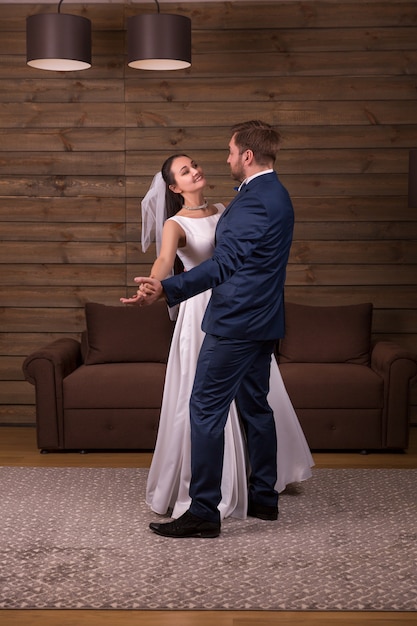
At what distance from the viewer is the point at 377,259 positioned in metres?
6.41

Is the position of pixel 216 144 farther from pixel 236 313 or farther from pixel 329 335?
pixel 236 313

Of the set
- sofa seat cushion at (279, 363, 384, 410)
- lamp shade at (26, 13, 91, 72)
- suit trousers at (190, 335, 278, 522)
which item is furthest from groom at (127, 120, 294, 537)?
lamp shade at (26, 13, 91, 72)

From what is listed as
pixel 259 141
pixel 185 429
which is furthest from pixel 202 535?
pixel 259 141

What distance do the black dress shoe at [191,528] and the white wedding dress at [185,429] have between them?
212 mm

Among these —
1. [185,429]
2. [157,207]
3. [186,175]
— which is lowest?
[185,429]

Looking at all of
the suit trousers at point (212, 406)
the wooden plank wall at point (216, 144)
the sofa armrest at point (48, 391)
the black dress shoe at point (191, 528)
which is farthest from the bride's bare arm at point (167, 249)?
the wooden plank wall at point (216, 144)

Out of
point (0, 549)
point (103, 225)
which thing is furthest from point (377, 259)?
point (0, 549)

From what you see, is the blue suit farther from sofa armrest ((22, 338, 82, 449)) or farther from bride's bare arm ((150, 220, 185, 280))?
sofa armrest ((22, 338, 82, 449))

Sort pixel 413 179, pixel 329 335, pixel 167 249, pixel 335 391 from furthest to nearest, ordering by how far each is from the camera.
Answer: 1. pixel 329 335
2. pixel 413 179
3. pixel 335 391
4. pixel 167 249

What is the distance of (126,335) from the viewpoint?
5.95m

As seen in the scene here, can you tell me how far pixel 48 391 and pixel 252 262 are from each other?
7.14 feet

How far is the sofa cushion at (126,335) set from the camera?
5.93 meters

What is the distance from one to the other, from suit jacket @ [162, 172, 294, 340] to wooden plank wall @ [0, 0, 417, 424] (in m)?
2.58

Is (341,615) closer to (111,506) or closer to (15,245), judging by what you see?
(111,506)
